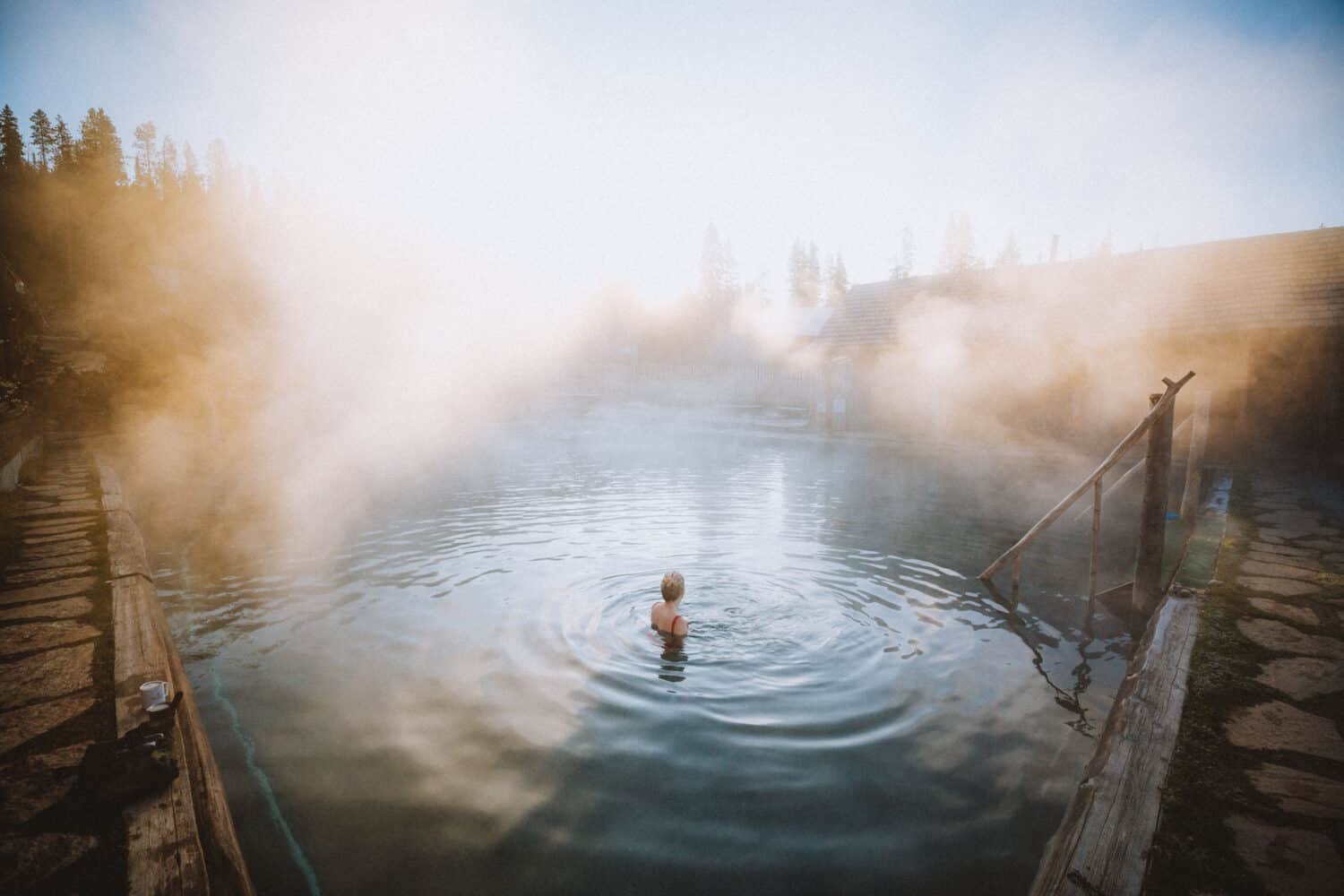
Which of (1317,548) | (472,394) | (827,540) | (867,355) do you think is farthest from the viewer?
(472,394)

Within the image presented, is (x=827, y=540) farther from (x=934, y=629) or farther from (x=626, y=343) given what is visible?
(x=626, y=343)

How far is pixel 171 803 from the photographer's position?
8.16 feet

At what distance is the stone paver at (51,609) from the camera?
13.9ft

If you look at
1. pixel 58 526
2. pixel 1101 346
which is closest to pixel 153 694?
pixel 58 526

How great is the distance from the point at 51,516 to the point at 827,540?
10296mm

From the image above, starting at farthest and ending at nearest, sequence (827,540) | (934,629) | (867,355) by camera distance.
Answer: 1. (867,355)
2. (827,540)
3. (934,629)

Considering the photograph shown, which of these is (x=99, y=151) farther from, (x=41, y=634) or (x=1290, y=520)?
(x=1290, y=520)

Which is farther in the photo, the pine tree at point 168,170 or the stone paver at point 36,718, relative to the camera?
the pine tree at point 168,170

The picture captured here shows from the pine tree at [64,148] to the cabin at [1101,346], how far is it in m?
91.5

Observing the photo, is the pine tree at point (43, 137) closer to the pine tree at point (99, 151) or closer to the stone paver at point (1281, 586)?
the pine tree at point (99, 151)

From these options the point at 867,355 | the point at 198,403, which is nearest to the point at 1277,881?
the point at 867,355

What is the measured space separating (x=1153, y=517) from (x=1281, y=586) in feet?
3.55

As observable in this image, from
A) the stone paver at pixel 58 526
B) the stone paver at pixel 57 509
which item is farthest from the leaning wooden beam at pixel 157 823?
the stone paver at pixel 57 509

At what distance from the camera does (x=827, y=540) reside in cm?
933
